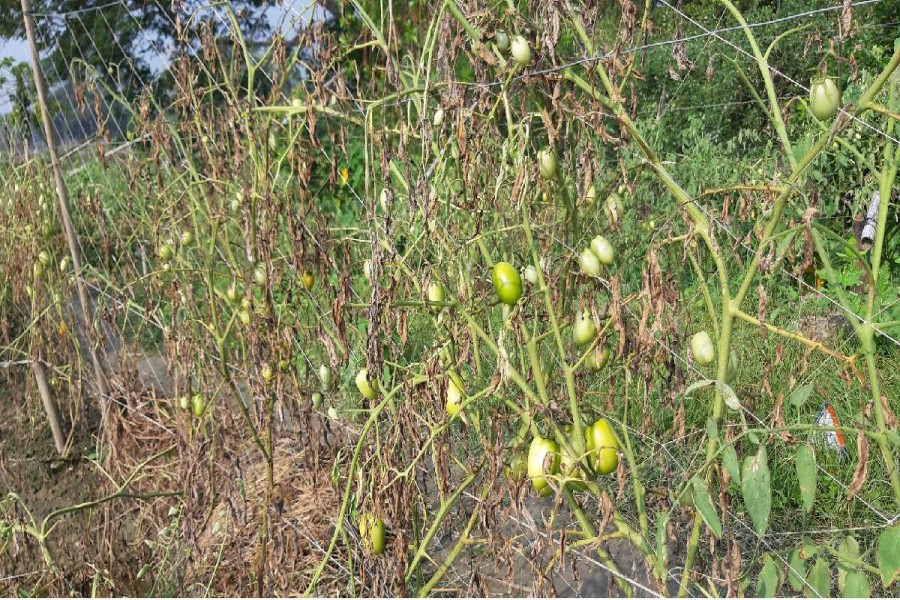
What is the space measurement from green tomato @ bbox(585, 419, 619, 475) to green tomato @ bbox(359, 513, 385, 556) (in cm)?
40

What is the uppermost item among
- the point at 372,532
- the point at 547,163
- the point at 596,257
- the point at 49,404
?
the point at 547,163

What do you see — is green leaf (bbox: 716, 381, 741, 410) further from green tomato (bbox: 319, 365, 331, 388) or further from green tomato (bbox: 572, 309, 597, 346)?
green tomato (bbox: 319, 365, 331, 388)

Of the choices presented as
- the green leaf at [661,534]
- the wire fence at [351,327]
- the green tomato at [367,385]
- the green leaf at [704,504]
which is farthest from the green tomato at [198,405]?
the green leaf at [704,504]

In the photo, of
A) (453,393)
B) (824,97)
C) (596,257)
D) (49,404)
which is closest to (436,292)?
(453,393)

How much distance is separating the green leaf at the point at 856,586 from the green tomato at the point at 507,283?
1.72 ft

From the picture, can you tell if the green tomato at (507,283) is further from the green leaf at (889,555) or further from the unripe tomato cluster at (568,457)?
the green leaf at (889,555)

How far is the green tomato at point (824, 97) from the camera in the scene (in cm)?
102

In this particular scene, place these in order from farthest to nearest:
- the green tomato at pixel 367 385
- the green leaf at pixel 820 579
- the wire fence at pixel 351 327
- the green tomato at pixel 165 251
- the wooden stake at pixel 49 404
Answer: the wooden stake at pixel 49 404 → the green tomato at pixel 165 251 → the green tomato at pixel 367 385 → the wire fence at pixel 351 327 → the green leaf at pixel 820 579

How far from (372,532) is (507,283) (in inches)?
19.0

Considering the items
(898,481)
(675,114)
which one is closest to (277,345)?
(898,481)

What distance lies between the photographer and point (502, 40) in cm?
122

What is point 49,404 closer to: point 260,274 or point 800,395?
point 260,274

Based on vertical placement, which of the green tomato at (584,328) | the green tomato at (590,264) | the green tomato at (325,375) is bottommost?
the green tomato at (325,375)

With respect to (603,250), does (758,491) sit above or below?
below
